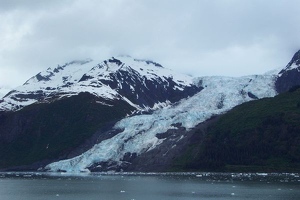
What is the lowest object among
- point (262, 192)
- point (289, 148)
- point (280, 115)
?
point (262, 192)

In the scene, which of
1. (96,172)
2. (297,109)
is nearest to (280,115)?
(297,109)

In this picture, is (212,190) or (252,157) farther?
(252,157)

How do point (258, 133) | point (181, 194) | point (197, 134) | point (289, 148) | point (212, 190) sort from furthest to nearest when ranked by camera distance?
point (197, 134) < point (258, 133) < point (289, 148) < point (212, 190) < point (181, 194)

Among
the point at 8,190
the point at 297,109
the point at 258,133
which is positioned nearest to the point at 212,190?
the point at 8,190

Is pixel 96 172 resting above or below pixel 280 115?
below

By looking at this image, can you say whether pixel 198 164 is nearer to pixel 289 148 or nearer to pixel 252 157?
pixel 252 157

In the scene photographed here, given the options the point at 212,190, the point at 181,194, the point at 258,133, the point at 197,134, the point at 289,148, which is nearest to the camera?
the point at 181,194

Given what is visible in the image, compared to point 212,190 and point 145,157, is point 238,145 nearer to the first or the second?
point 145,157

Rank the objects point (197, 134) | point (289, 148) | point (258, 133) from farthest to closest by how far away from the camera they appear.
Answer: point (197, 134), point (258, 133), point (289, 148)

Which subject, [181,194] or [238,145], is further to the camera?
Answer: [238,145]
